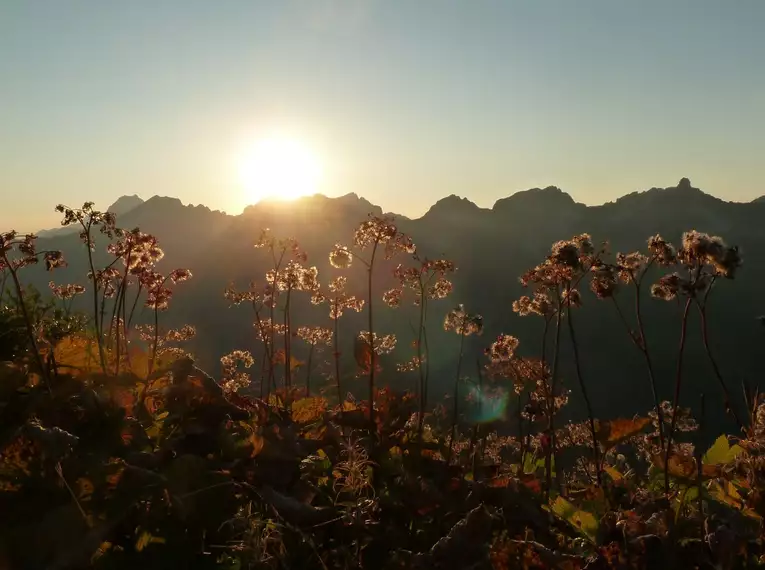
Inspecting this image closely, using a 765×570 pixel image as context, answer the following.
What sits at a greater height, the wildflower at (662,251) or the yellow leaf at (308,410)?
the wildflower at (662,251)

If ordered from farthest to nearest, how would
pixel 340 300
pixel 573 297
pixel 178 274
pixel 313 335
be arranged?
pixel 313 335
pixel 340 300
pixel 178 274
pixel 573 297

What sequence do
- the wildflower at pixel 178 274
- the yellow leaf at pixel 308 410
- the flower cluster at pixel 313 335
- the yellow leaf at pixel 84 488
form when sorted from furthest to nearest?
1. the flower cluster at pixel 313 335
2. the wildflower at pixel 178 274
3. the yellow leaf at pixel 308 410
4. the yellow leaf at pixel 84 488

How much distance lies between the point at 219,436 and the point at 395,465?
1.14 metres

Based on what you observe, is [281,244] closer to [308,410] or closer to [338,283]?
[338,283]

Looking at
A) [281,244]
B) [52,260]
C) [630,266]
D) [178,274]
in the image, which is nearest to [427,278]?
[281,244]

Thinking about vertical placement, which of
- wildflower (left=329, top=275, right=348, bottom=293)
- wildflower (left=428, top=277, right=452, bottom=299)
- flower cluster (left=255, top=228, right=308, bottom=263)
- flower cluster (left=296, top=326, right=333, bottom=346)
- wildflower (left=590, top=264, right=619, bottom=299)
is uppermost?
flower cluster (left=255, top=228, right=308, bottom=263)

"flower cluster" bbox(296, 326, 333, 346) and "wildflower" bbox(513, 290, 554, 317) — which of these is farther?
"flower cluster" bbox(296, 326, 333, 346)

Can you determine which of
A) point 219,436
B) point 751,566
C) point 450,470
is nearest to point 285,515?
point 219,436

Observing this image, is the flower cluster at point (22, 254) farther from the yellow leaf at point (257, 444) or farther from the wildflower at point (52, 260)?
the yellow leaf at point (257, 444)

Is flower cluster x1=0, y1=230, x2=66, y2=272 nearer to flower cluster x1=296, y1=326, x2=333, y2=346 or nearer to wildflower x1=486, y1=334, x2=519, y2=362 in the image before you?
flower cluster x1=296, y1=326, x2=333, y2=346

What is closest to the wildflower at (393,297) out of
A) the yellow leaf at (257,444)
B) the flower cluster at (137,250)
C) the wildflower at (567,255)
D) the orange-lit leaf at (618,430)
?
the wildflower at (567,255)

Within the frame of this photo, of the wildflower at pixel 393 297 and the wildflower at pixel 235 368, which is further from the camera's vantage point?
the wildflower at pixel 393 297

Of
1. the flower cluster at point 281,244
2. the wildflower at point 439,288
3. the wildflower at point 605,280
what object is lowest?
the wildflower at point 439,288

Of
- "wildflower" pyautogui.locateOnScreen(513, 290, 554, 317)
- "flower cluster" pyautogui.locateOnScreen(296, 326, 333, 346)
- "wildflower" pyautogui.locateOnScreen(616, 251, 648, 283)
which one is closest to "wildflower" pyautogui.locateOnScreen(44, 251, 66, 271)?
"flower cluster" pyautogui.locateOnScreen(296, 326, 333, 346)
